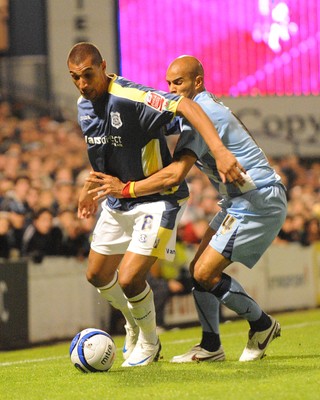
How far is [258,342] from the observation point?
6.94 meters

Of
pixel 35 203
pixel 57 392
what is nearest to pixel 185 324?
pixel 35 203

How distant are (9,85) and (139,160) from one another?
13507 mm

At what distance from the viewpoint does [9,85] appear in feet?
65.1

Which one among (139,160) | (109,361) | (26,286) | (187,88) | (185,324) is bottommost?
(185,324)

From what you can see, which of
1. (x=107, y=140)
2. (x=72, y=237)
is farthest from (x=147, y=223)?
(x=72, y=237)

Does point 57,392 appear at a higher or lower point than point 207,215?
higher

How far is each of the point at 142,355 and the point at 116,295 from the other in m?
0.60

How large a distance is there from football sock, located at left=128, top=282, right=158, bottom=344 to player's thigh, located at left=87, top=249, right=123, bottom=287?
37 cm

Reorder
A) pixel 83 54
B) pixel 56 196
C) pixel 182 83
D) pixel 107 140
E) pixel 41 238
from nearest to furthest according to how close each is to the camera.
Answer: pixel 83 54, pixel 107 140, pixel 182 83, pixel 41 238, pixel 56 196

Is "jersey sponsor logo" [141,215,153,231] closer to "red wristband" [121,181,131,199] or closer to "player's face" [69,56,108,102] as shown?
"red wristband" [121,181,131,199]

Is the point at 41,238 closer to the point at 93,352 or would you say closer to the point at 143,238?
the point at 143,238

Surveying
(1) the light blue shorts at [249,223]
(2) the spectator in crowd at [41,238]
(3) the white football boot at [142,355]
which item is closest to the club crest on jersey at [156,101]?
(1) the light blue shorts at [249,223]

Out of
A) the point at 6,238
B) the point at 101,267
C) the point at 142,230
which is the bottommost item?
the point at 6,238

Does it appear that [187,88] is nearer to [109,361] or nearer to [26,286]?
[109,361]
